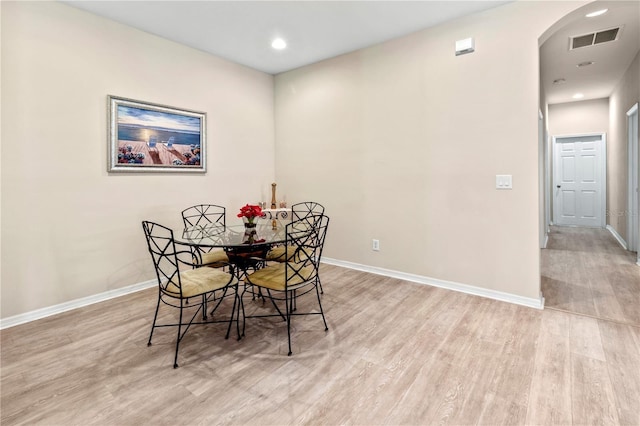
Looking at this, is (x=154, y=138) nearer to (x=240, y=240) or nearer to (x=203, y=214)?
(x=203, y=214)

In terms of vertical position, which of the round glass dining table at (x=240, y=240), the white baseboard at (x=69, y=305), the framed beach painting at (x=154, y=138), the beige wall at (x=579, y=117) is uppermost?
the beige wall at (x=579, y=117)

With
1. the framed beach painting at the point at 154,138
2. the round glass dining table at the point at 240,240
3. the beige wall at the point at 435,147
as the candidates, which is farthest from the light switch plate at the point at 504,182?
the framed beach painting at the point at 154,138

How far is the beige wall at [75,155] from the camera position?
2627mm

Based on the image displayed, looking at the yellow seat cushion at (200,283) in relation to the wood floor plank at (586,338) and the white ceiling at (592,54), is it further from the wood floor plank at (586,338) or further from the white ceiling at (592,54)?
the white ceiling at (592,54)

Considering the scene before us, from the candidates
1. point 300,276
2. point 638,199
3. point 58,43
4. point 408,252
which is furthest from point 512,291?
point 58,43

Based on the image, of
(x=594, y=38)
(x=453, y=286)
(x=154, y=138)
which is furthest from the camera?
(x=594, y=38)

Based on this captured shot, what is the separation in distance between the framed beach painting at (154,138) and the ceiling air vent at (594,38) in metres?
4.48

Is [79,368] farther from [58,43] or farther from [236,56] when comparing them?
[236,56]

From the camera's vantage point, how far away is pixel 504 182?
118 inches

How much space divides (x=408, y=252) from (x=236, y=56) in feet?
10.5

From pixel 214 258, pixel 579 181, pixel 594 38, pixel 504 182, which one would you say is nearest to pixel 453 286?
pixel 504 182

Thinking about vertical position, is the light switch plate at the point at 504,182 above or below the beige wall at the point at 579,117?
below

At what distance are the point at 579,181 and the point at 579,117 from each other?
1.36 meters

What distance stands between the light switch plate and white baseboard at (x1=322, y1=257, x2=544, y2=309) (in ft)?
3.31
